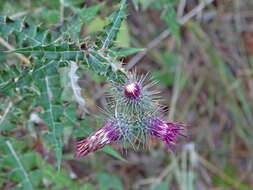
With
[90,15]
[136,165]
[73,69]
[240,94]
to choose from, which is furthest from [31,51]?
[240,94]

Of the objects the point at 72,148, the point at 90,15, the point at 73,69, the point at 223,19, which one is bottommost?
the point at 72,148

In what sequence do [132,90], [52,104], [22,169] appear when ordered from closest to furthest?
[132,90], [52,104], [22,169]

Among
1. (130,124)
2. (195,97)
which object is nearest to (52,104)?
(130,124)

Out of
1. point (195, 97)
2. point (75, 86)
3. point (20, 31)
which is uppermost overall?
point (20, 31)

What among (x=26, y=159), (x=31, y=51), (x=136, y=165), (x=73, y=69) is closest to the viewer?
(x=31, y=51)

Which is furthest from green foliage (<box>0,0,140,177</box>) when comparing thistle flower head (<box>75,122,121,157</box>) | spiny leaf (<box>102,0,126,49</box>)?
thistle flower head (<box>75,122,121,157</box>)

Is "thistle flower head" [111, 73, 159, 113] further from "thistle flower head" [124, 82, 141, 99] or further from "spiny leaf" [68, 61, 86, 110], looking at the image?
"spiny leaf" [68, 61, 86, 110]

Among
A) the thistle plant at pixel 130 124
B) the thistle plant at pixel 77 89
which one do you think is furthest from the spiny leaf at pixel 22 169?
the thistle plant at pixel 130 124

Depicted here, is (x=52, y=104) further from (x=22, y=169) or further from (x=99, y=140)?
(x=99, y=140)

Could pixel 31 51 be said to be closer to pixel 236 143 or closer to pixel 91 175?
pixel 91 175
